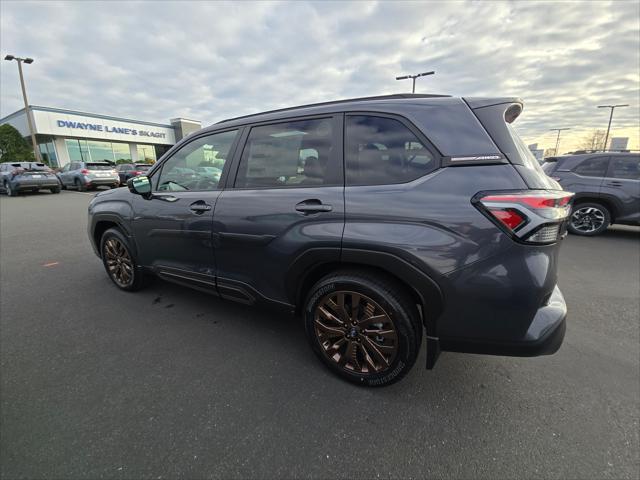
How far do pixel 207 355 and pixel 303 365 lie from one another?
31.2 inches

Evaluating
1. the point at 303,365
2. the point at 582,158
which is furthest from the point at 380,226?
the point at 582,158

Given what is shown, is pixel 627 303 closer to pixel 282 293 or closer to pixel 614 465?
pixel 614 465

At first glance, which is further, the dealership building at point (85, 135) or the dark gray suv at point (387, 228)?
the dealership building at point (85, 135)

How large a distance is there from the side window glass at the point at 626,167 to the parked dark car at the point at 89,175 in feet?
64.4

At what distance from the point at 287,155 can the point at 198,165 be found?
3.57ft

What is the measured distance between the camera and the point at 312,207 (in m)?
2.06

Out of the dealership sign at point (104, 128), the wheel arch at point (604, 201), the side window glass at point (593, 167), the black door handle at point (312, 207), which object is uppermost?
the dealership sign at point (104, 128)

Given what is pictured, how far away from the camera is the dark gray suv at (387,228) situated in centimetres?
164

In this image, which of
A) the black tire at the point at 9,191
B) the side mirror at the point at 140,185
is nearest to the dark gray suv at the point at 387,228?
the side mirror at the point at 140,185

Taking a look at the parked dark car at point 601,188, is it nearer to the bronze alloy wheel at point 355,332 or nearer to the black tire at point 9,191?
the bronze alloy wheel at point 355,332

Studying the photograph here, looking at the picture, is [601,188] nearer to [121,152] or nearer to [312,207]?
[312,207]

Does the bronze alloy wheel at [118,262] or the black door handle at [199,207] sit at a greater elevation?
the black door handle at [199,207]

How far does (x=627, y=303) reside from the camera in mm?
3387

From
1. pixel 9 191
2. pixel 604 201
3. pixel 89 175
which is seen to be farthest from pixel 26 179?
pixel 604 201
